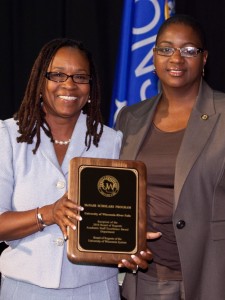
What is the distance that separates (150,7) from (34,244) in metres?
1.99

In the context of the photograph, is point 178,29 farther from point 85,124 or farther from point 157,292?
point 157,292

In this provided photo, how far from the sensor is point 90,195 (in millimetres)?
2357

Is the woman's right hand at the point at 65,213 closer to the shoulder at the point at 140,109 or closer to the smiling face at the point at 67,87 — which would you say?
the smiling face at the point at 67,87

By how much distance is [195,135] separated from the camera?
259 centimetres

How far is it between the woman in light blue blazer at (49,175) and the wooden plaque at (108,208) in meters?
0.07

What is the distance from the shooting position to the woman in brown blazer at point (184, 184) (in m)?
2.51

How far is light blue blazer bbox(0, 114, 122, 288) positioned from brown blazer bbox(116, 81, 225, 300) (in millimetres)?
314

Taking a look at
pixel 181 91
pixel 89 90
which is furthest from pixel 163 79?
pixel 89 90

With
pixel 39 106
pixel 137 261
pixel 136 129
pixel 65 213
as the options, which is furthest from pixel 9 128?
pixel 137 261

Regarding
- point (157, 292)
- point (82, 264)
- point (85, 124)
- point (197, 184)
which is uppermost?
point (85, 124)

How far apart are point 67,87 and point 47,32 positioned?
178 cm

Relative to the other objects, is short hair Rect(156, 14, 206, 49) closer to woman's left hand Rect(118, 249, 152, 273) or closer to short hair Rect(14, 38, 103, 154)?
short hair Rect(14, 38, 103, 154)

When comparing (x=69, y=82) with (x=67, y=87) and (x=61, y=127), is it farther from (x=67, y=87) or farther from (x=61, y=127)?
(x=61, y=127)

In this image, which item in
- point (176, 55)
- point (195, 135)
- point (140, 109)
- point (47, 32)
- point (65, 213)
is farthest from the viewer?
point (47, 32)
